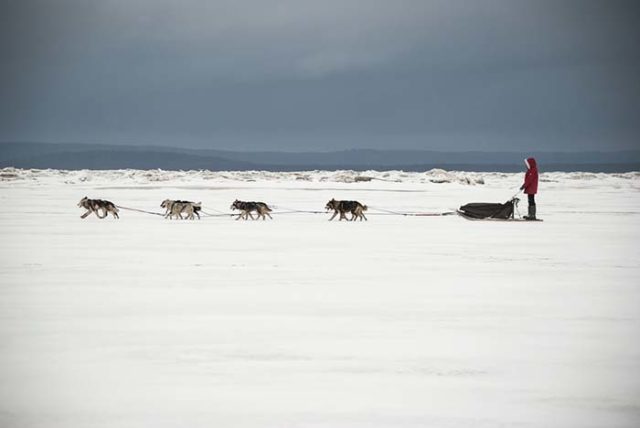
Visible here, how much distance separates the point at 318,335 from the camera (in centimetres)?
557

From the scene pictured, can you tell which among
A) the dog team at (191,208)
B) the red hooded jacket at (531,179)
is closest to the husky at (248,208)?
the dog team at (191,208)

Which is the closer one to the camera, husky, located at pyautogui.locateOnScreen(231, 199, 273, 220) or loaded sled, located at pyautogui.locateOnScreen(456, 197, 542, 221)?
loaded sled, located at pyautogui.locateOnScreen(456, 197, 542, 221)

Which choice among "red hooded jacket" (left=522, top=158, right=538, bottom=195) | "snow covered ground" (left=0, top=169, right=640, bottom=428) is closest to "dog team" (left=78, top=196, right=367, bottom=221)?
"red hooded jacket" (left=522, top=158, right=538, bottom=195)

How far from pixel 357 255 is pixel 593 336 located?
5406mm

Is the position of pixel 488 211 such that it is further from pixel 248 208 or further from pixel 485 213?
pixel 248 208

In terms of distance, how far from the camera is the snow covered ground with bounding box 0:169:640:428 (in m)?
4.00

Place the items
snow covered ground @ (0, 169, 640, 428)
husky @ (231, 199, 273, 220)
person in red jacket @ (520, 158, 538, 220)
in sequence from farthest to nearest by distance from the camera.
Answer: husky @ (231, 199, 273, 220) < person in red jacket @ (520, 158, 538, 220) < snow covered ground @ (0, 169, 640, 428)

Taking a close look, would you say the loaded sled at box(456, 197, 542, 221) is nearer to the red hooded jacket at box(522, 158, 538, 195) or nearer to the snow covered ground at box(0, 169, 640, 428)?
the red hooded jacket at box(522, 158, 538, 195)

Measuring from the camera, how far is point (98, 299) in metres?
7.04

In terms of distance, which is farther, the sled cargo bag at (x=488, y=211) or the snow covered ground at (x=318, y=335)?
the sled cargo bag at (x=488, y=211)

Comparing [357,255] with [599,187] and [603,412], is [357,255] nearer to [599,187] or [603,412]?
[603,412]

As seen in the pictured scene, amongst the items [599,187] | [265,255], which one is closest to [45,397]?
[265,255]

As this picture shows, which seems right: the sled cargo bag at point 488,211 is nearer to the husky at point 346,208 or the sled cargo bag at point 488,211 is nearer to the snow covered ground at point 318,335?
the husky at point 346,208

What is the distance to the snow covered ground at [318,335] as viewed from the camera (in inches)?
157
